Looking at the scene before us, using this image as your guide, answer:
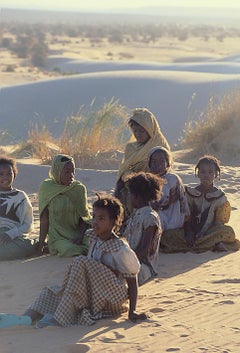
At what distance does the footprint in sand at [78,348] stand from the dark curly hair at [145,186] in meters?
1.52

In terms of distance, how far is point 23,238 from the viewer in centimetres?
725

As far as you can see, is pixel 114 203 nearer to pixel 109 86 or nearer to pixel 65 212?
pixel 65 212

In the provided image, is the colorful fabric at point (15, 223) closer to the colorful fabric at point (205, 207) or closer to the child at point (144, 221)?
the child at point (144, 221)

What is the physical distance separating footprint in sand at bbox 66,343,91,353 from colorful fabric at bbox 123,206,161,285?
1.38 metres

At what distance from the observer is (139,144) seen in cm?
804

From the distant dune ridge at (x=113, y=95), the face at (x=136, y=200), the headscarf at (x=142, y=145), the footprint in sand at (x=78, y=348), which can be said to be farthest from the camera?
the distant dune ridge at (x=113, y=95)

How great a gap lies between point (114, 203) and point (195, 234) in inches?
88.5

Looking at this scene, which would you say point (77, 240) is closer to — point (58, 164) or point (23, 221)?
point (23, 221)

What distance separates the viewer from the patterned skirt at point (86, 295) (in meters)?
5.26

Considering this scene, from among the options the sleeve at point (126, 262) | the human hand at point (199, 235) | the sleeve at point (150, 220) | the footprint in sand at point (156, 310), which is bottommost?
the footprint in sand at point (156, 310)

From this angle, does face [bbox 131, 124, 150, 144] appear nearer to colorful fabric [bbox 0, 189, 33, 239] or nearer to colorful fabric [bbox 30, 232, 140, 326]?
colorful fabric [bbox 0, 189, 33, 239]

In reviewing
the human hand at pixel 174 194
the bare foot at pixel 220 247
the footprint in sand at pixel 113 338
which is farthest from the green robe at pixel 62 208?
the footprint in sand at pixel 113 338

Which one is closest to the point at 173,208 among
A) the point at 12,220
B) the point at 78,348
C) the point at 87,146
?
the point at 12,220

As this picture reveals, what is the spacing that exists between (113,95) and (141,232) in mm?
16224
